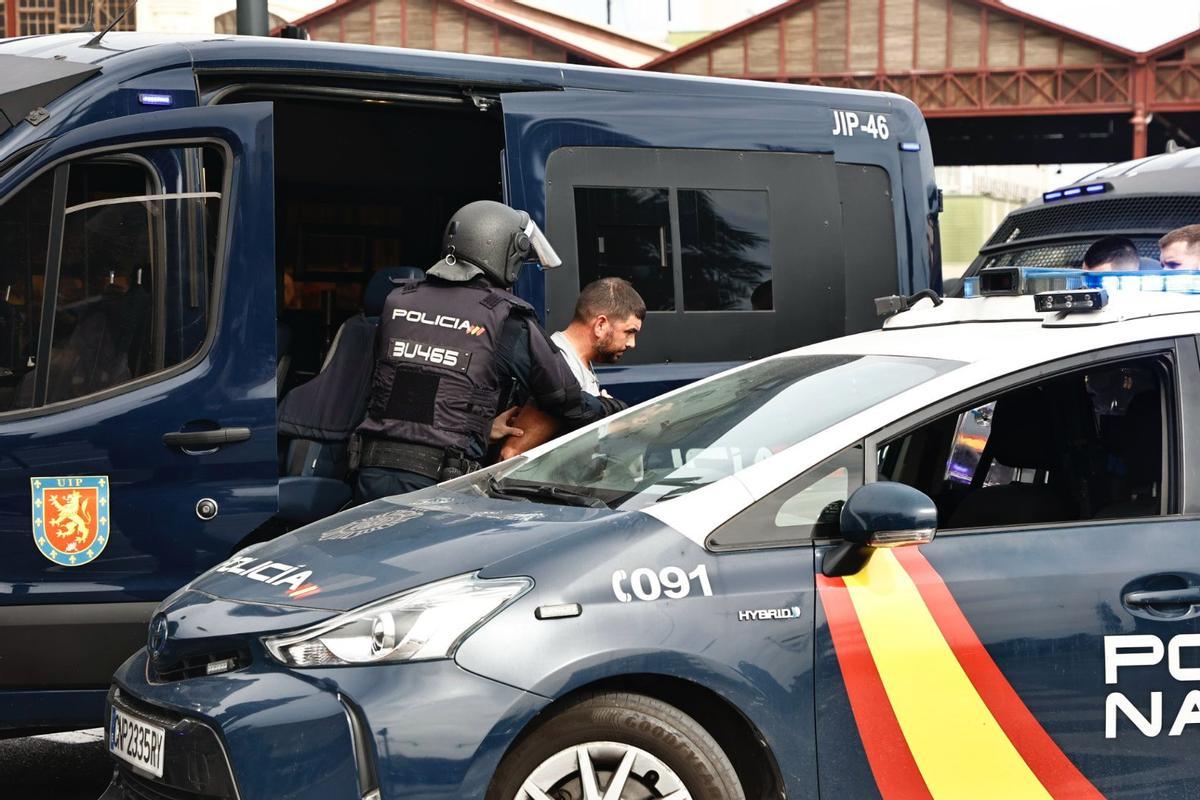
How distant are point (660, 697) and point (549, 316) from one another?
2.88 m

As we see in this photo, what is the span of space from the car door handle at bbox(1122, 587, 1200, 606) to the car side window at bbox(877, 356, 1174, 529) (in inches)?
9.1

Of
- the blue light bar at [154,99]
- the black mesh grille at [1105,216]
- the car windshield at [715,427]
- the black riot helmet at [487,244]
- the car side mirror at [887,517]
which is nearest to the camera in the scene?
the car side mirror at [887,517]

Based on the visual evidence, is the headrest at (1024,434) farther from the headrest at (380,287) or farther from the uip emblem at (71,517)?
the uip emblem at (71,517)

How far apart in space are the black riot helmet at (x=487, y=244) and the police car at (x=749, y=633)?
1570 millimetres

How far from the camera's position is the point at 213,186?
525 cm

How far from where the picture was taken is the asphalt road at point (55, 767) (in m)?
5.40

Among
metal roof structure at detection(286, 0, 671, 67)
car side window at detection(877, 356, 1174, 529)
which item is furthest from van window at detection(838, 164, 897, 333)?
metal roof structure at detection(286, 0, 671, 67)

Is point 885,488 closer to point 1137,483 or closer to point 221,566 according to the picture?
point 1137,483

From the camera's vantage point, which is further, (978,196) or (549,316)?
(978,196)

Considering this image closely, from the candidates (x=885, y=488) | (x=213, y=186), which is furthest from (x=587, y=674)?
(x=213, y=186)

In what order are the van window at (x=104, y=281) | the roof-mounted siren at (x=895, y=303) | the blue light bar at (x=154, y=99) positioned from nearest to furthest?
the roof-mounted siren at (x=895, y=303) < the van window at (x=104, y=281) < the blue light bar at (x=154, y=99)

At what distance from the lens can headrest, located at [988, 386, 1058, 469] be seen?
4504mm

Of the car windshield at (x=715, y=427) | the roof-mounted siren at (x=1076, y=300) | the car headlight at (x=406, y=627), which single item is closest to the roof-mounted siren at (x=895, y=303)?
the car windshield at (x=715, y=427)

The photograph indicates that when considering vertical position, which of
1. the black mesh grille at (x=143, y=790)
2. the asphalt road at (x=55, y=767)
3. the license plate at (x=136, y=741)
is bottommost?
the asphalt road at (x=55, y=767)
